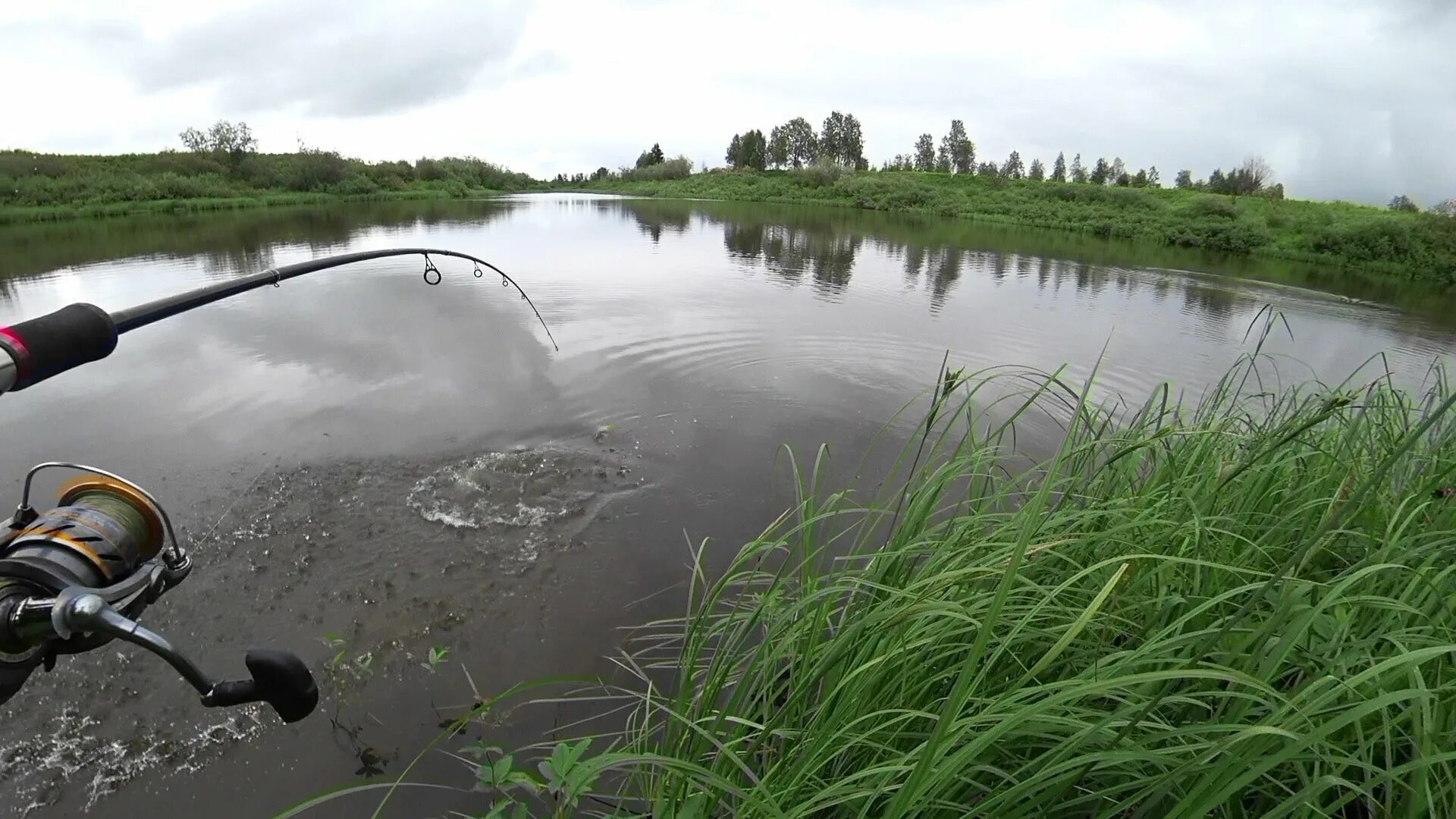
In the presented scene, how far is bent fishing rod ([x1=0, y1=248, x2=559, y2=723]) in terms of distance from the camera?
1164mm

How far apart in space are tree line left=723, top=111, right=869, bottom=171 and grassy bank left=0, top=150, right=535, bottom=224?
41982mm

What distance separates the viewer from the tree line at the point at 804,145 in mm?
92575

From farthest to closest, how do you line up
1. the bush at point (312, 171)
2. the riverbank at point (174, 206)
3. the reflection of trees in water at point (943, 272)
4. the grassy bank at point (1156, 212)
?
the bush at point (312, 171) < the grassy bank at point (1156, 212) < the riverbank at point (174, 206) < the reflection of trees in water at point (943, 272)

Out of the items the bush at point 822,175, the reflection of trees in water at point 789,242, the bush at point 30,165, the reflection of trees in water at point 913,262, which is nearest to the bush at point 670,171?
the bush at point 822,175

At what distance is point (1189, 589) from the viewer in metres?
1.97

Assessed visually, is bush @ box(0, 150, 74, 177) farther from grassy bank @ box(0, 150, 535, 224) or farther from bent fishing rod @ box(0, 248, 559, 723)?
bent fishing rod @ box(0, 248, 559, 723)

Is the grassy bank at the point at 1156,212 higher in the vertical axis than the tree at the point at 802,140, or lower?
lower

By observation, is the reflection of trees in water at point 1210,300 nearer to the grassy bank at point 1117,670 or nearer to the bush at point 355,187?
the grassy bank at point 1117,670

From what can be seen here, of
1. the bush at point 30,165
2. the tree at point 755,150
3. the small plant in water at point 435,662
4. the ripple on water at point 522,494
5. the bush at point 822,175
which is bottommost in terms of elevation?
the small plant in water at point 435,662

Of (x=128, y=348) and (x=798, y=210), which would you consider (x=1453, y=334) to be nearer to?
(x=128, y=348)

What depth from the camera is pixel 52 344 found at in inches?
60.4

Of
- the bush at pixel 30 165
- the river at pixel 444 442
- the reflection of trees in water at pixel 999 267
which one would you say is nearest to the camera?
the river at pixel 444 442

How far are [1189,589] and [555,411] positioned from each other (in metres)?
5.82

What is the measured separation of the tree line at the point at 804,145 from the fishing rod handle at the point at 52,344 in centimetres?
9755
